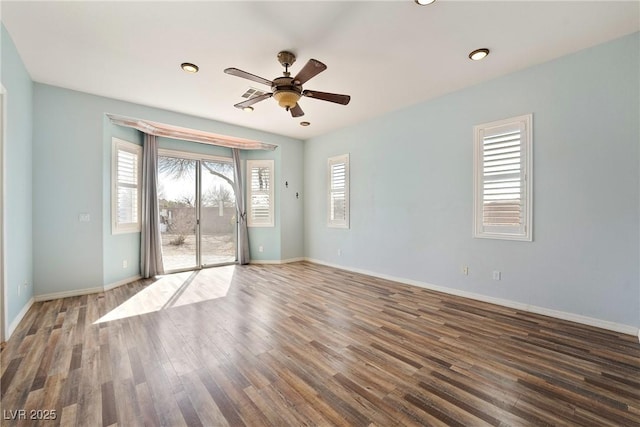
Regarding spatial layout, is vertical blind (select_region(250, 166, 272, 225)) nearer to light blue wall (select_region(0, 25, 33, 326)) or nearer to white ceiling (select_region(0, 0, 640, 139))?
white ceiling (select_region(0, 0, 640, 139))

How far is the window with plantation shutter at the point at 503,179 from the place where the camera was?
336cm

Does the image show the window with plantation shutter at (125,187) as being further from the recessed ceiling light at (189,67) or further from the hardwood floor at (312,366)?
the recessed ceiling light at (189,67)

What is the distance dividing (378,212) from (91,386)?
4.37 meters

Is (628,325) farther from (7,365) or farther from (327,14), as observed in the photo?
(7,365)

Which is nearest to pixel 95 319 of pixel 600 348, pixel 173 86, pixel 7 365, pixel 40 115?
pixel 7 365

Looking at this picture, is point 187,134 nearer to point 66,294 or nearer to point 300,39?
point 66,294

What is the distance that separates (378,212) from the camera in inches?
200

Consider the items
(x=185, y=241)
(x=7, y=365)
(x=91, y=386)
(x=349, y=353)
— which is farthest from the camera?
(x=185, y=241)

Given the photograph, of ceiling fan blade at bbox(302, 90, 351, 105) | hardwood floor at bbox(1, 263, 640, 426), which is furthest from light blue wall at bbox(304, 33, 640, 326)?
ceiling fan blade at bbox(302, 90, 351, 105)

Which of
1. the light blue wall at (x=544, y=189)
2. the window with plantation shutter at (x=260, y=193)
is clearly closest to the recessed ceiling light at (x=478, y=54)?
the light blue wall at (x=544, y=189)

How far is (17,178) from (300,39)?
3559 millimetres

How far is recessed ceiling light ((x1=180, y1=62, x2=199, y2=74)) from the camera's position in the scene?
3.17 metres

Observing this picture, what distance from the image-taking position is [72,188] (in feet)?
12.8

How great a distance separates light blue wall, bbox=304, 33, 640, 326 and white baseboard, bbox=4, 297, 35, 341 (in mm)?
4865
